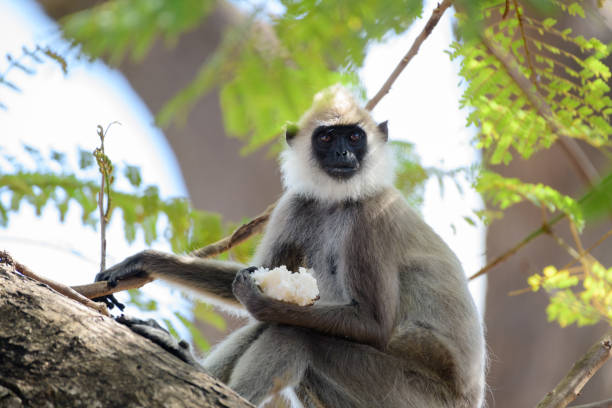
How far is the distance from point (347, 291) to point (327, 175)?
114 centimetres

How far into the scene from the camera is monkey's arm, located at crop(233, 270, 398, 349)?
453 centimetres

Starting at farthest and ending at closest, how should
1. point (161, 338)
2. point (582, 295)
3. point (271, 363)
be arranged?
point (582, 295), point (271, 363), point (161, 338)

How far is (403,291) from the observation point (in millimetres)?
5070

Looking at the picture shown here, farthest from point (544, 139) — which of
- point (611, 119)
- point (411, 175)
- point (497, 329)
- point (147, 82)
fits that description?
point (147, 82)

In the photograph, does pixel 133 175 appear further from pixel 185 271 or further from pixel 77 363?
pixel 77 363

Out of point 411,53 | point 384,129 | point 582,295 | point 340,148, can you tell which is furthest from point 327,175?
point 582,295

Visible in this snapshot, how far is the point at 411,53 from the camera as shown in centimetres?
551

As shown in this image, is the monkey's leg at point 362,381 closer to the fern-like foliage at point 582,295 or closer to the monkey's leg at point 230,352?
the monkey's leg at point 230,352

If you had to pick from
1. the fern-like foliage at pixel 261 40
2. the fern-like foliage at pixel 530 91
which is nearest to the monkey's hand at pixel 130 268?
the fern-like foliage at pixel 261 40

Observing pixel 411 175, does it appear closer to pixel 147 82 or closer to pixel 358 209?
pixel 358 209

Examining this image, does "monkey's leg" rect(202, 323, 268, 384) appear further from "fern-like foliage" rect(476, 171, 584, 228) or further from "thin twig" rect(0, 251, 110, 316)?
"fern-like foliage" rect(476, 171, 584, 228)

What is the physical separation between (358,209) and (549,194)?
2054 mm

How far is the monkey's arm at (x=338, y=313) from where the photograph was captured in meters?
4.53

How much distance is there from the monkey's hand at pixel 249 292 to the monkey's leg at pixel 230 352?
42 centimetres
